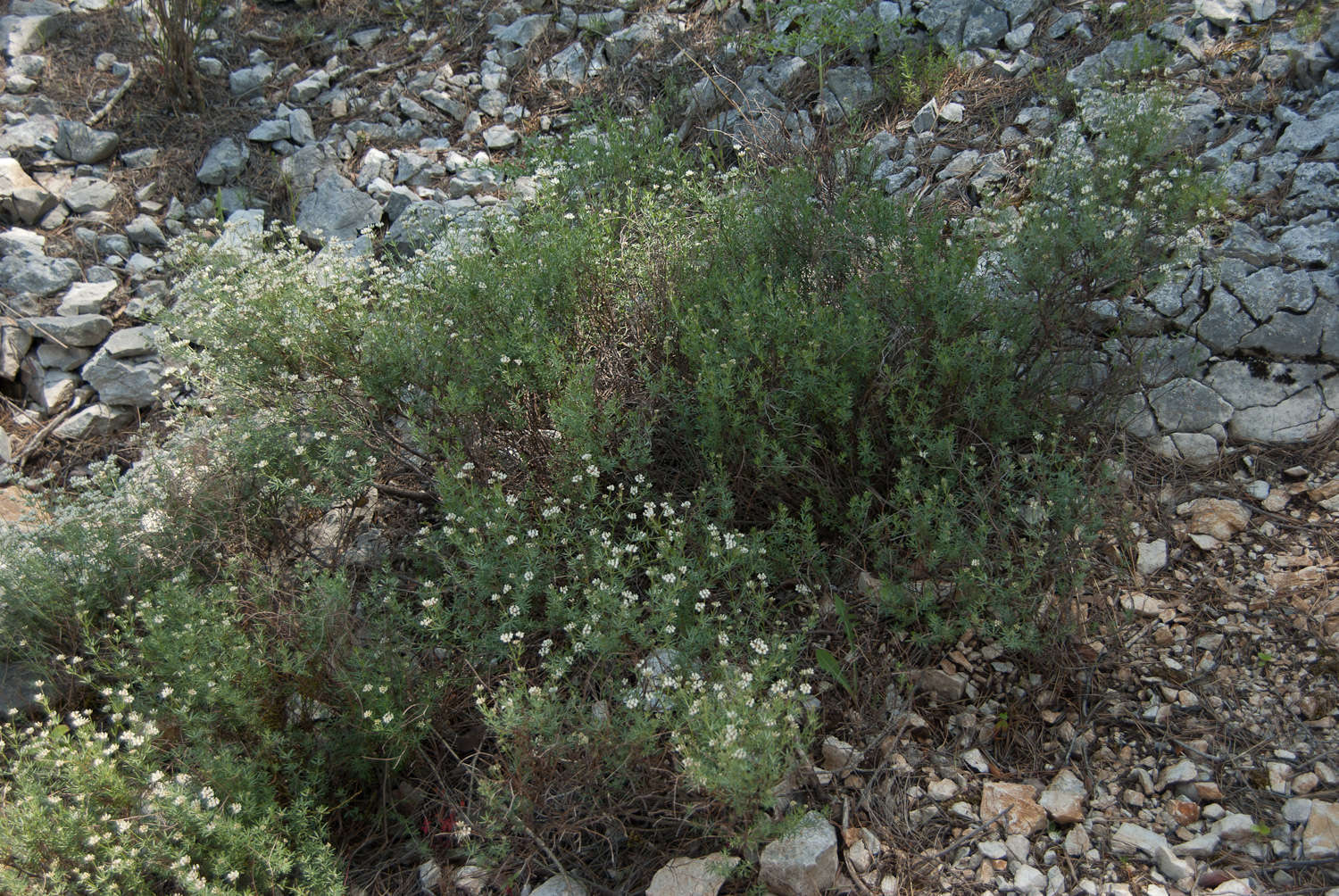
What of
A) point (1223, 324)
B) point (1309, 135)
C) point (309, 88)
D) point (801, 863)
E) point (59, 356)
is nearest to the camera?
point (801, 863)

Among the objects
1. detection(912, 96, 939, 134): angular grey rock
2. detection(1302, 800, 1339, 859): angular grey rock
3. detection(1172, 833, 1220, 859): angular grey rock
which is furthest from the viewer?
detection(912, 96, 939, 134): angular grey rock

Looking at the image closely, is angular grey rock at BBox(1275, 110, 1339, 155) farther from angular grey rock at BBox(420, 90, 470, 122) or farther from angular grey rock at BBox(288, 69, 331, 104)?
angular grey rock at BBox(288, 69, 331, 104)

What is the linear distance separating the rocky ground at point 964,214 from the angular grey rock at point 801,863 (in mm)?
10

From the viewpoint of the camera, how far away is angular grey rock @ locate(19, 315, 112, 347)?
567 centimetres

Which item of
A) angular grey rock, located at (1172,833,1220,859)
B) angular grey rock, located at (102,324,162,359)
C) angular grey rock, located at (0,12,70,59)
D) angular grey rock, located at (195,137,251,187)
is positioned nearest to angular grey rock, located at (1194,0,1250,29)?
angular grey rock, located at (1172,833,1220,859)

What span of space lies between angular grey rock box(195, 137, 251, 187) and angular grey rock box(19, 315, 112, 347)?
4.60 ft

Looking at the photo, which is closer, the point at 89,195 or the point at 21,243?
the point at 21,243

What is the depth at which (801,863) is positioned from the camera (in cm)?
269

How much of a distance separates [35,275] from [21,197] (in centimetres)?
72

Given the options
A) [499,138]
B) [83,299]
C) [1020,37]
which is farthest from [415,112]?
[1020,37]

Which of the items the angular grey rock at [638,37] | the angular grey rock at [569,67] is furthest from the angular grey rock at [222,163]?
the angular grey rock at [638,37]

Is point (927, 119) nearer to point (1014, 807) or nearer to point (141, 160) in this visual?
point (1014, 807)

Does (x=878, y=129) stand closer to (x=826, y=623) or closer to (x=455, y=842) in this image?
(x=826, y=623)

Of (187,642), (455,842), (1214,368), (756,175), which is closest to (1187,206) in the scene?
(1214,368)
